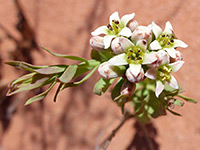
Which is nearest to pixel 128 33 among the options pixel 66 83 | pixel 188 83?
pixel 66 83

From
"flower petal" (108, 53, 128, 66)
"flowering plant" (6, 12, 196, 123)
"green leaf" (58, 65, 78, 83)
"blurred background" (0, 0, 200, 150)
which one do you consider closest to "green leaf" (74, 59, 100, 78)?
"flowering plant" (6, 12, 196, 123)

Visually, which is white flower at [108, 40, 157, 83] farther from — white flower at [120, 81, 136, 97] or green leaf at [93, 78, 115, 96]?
green leaf at [93, 78, 115, 96]

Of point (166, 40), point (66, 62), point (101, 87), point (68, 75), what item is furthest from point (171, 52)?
point (66, 62)

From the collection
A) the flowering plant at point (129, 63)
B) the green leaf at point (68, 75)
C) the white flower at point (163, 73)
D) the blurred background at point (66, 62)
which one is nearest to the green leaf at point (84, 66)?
the flowering plant at point (129, 63)

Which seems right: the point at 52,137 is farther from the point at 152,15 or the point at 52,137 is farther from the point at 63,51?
the point at 152,15

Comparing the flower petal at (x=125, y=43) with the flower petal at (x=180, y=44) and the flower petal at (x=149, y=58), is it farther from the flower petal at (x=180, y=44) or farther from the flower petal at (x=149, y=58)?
the flower petal at (x=180, y=44)

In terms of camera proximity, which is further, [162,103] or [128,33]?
[162,103]
